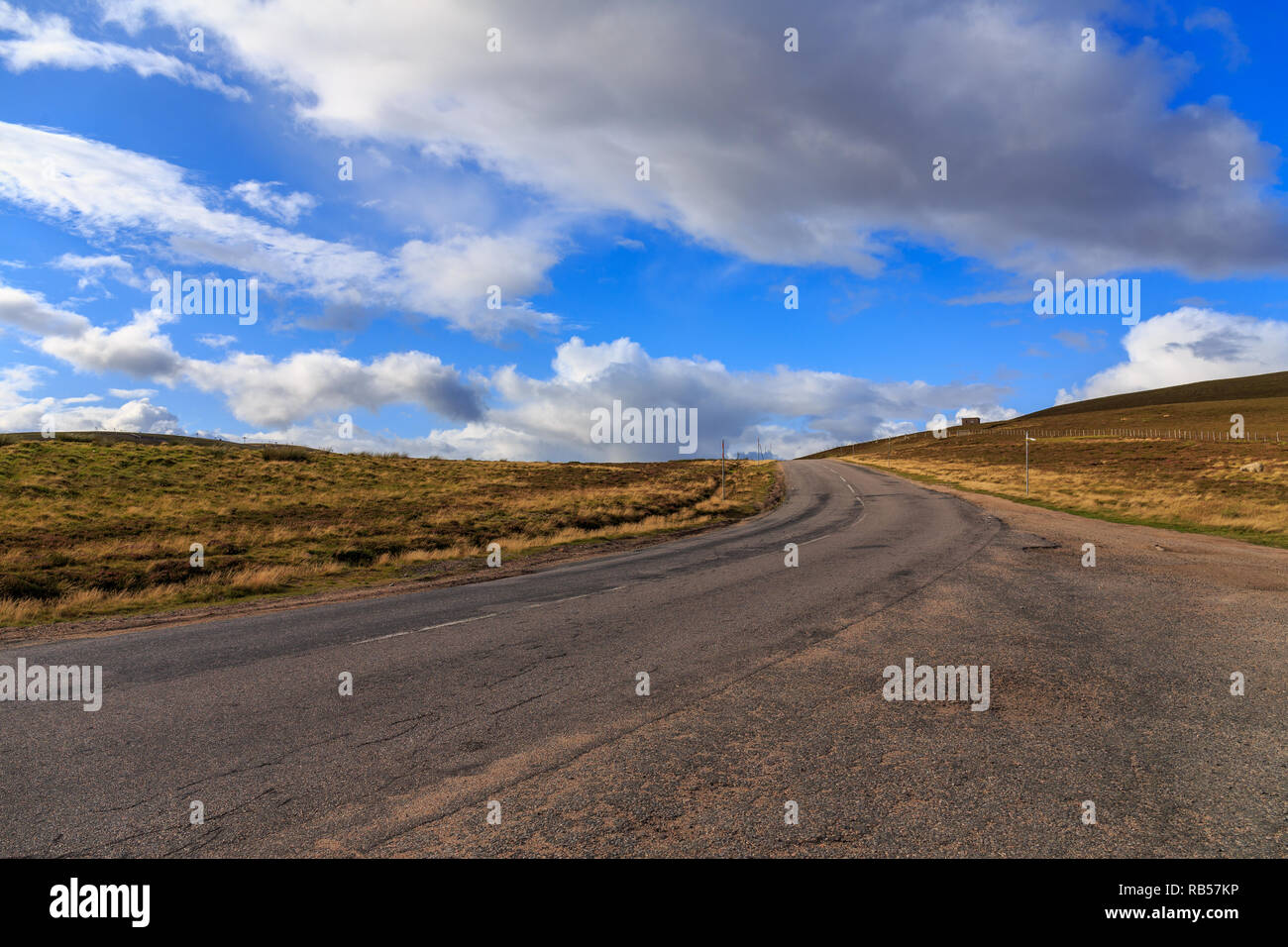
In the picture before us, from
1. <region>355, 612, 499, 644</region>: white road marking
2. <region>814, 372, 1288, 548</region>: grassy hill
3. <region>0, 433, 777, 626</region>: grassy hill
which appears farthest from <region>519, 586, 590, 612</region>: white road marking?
<region>814, 372, 1288, 548</region>: grassy hill

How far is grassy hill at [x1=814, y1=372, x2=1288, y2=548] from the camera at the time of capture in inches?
971

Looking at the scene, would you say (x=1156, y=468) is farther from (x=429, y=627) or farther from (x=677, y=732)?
(x=677, y=732)

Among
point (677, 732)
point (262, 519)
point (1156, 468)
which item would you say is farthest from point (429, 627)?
point (1156, 468)

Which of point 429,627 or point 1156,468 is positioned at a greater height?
point 1156,468

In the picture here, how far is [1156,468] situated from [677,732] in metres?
61.9

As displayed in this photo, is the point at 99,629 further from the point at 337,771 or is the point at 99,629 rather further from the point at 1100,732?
the point at 1100,732

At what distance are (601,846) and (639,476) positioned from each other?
53562mm

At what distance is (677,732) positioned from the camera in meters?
5.52

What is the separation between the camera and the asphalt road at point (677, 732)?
4.06 meters

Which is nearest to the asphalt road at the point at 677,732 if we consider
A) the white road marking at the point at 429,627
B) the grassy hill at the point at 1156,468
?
the white road marking at the point at 429,627

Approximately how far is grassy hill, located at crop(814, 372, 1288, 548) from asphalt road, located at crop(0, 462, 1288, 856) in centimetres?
1679

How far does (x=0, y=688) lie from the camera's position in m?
7.41

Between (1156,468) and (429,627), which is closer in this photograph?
(429,627)
